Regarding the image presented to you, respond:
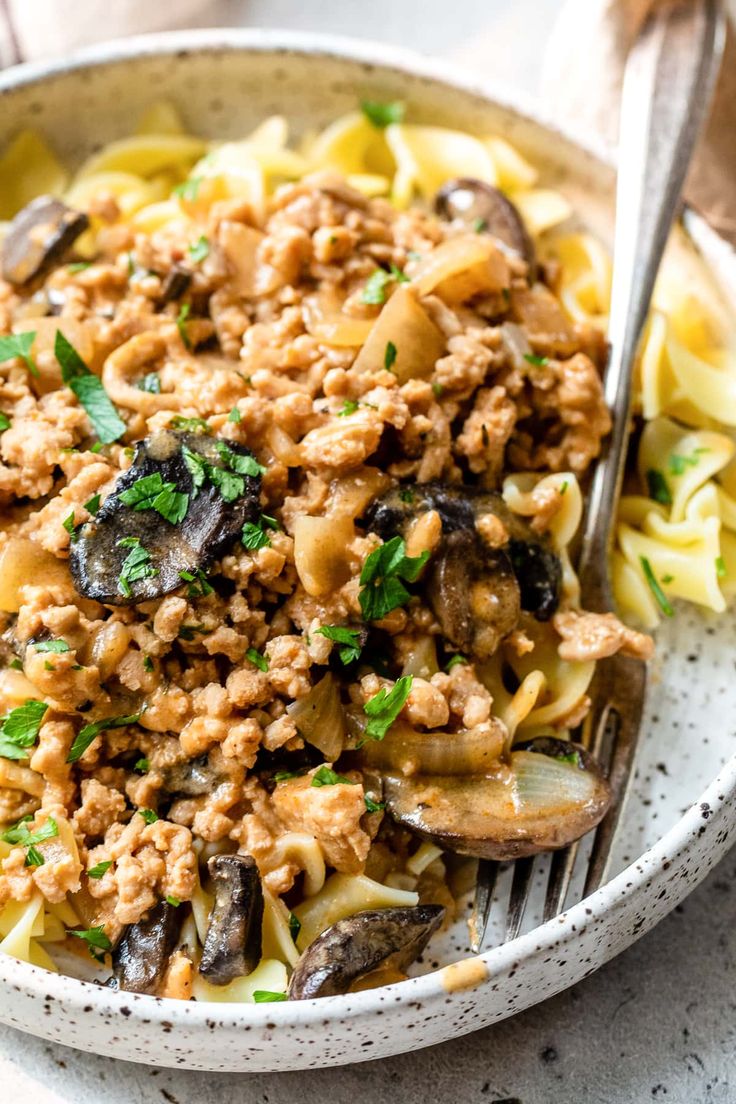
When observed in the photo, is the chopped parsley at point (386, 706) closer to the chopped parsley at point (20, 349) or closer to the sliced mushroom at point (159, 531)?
the sliced mushroom at point (159, 531)

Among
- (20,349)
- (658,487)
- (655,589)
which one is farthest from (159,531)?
(658,487)

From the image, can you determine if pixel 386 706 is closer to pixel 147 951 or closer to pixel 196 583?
pixel 196 583

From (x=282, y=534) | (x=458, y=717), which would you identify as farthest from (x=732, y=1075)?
(x=282, y=534)

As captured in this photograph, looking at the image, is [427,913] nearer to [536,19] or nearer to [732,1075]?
[732,1075]

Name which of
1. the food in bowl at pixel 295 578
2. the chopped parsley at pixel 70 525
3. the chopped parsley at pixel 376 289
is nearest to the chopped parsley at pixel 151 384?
the food in bowl at pixel 295 578

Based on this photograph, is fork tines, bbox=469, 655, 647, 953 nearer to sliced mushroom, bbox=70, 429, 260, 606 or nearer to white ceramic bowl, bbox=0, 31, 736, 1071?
white ceramic bowl, bbox=0, 31, 736, 1071

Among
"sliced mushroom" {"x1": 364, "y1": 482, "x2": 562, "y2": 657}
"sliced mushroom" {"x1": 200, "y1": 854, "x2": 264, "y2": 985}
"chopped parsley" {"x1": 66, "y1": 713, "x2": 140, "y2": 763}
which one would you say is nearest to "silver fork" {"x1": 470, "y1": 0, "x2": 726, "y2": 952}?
"sliced mushroom" {"x1": 364, "y1": 482, "x2": 562, "y2": 657}
